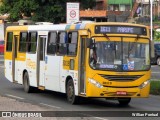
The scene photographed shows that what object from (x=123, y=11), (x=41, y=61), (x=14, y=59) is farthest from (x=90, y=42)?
(x=123, y=11)

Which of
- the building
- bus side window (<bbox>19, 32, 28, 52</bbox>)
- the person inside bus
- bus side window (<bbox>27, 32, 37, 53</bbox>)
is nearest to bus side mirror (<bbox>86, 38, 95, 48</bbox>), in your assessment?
the person inside bus

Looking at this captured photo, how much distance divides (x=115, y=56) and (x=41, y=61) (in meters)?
4.82

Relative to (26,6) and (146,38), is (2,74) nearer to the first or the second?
(146,38)

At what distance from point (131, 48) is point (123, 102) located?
6.50 ft

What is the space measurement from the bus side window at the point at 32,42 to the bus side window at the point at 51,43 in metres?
1.55

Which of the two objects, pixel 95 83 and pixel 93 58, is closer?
pixel 95 83

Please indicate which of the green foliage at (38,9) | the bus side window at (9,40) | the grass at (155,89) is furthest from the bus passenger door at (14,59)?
the green foliage at (38,9)

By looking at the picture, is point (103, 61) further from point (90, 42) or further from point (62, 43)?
point (62, 43)

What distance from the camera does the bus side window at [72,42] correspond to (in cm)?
1900

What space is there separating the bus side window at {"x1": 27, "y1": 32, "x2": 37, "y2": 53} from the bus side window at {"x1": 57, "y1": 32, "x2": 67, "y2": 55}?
252 cm

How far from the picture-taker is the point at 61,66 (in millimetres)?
20141

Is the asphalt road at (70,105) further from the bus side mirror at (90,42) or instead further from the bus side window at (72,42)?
the bus side mirror at (90,42)

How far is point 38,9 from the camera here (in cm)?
7194

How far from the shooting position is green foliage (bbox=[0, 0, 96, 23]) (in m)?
71.3
